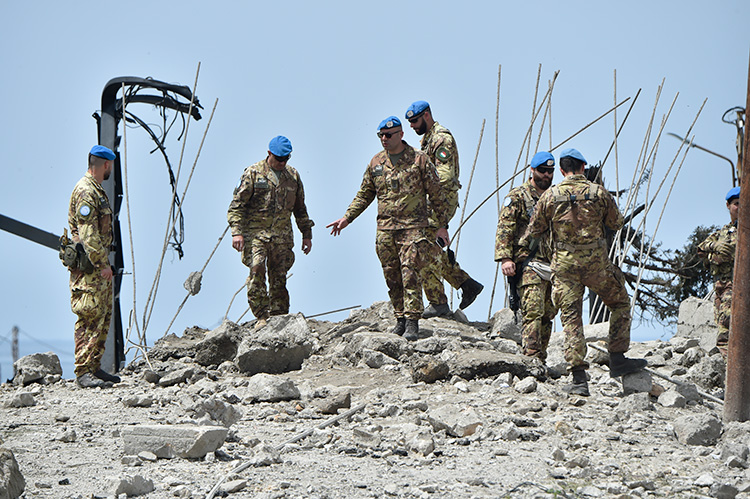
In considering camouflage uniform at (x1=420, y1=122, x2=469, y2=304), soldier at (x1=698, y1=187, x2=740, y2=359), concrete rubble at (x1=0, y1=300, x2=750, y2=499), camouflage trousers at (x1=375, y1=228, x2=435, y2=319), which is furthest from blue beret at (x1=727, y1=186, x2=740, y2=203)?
camouflage trousers at (x1=375, y1=228, x2=435, y2=319)

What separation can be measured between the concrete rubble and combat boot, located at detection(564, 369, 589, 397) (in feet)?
0.28

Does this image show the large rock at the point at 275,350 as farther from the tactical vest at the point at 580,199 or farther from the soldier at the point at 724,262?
the soldier at the point at 724,262

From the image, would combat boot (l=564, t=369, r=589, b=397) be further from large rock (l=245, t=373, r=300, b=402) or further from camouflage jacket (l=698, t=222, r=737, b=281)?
camouflage jacket (l=698, t=222, r=737, b=281)

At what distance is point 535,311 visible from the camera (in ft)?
19.0

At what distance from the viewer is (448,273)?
731cm

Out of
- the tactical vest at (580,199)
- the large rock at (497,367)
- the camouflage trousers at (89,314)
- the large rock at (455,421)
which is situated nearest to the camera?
the large rock at (455,421)

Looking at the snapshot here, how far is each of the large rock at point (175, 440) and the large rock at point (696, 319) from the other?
5.46 meters

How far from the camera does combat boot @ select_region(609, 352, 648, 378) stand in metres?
5.28

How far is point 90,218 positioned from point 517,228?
2.94 m

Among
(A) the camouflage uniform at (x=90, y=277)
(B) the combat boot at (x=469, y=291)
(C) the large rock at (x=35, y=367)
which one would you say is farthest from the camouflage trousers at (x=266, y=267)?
(C) the large rock at (x=35, y=367)

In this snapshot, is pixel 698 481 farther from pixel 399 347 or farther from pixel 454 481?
pixel 399 347

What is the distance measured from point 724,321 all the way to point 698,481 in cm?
352

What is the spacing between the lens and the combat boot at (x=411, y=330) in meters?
6.35

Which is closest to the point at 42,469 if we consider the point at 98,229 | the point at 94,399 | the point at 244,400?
the point at 244,400
